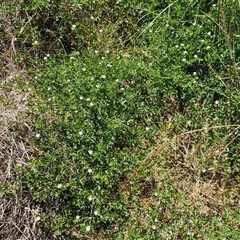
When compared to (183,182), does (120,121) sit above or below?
above

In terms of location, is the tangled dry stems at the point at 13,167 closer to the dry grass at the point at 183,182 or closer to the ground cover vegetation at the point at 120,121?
the ground cover vegetation at the point at 120,121

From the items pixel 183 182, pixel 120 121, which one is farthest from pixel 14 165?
pixel 183 182

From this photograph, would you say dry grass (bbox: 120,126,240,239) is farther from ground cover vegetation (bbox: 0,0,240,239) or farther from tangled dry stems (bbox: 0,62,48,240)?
tangled dry stems (bbox: 0,62,48,240)

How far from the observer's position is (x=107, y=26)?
3928 mm

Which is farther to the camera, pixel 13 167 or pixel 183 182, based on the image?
pixel 183 182

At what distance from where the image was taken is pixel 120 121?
3.25m

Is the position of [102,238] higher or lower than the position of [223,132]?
lower

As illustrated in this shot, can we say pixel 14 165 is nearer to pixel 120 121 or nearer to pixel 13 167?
pixel 13 167

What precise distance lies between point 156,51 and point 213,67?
0.46 metres

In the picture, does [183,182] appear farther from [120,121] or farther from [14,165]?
[14,165]

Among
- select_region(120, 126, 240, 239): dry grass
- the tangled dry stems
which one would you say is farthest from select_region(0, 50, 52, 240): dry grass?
select_region(120, 126, 240, 239): dry grass

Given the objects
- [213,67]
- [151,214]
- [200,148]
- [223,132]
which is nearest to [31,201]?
[151,214]

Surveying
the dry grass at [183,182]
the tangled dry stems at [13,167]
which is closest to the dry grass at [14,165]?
the tangled dry stems at [13,167]

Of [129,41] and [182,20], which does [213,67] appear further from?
[129,41]
